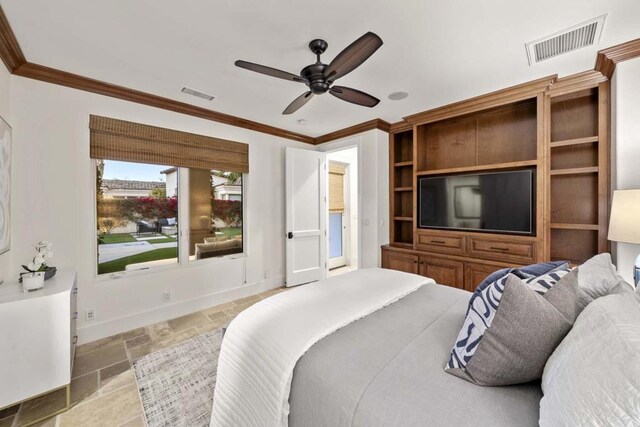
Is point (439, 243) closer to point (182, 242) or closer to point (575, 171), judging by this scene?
point (575, 171)

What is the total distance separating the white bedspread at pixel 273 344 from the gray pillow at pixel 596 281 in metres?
0.89

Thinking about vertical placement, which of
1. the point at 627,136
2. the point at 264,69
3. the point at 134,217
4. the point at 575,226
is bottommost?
the point at 575,226

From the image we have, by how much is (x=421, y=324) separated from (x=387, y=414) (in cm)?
64

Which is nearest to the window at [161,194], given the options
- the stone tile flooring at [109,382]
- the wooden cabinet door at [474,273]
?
the stone tile flooring at [109,382]

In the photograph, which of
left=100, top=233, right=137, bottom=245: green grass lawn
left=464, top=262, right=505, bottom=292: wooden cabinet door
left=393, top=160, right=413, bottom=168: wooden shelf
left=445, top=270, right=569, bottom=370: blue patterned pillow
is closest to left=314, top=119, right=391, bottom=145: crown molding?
left=393, top=160, right=413, bottom=168: wooden shelf

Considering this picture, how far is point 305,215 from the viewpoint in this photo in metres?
4.41

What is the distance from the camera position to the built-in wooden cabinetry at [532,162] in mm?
2619

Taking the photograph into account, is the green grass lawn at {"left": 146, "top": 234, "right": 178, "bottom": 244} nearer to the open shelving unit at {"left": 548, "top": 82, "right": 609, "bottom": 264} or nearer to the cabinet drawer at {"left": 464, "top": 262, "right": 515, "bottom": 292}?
the cabinet drawer at {"left": 464, "top": 262, "right": 515, "bottom": 292}

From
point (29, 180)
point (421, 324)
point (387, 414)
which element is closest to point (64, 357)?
point (29, 180)

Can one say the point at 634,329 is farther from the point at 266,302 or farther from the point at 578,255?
the point at 578,255

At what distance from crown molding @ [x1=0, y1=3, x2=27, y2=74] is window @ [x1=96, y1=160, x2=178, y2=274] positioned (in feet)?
3.06

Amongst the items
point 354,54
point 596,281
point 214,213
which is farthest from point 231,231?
point 596,281

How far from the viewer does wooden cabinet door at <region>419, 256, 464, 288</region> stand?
10.2 feet

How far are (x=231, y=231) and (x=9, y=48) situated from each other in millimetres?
2567
